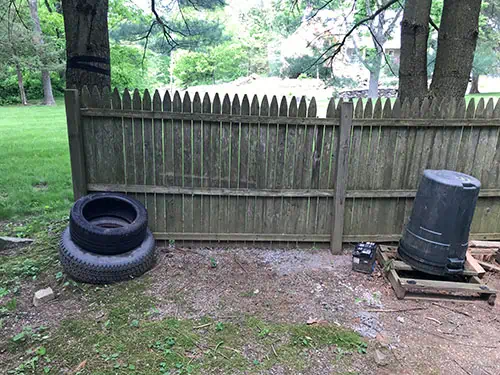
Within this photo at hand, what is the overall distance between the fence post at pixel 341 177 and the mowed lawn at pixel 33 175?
392 cm

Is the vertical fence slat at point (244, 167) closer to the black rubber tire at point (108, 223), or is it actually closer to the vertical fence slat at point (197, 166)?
the vertical fence slat at point (197, 166)

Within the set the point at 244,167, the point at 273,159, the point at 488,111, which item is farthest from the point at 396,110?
the point at 244,167

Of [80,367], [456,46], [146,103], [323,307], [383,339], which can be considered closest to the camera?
[80,367]

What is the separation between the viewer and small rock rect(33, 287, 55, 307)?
3.28 meters

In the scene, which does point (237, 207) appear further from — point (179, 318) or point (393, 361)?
point (393, 361)

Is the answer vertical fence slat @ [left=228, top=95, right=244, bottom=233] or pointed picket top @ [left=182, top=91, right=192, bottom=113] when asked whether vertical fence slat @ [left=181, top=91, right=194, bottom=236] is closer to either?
pointed picket top @ [left=182, top=91, right=192, bottom=113]

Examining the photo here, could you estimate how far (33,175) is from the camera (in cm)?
720

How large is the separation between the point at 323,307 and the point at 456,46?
12.5 feet

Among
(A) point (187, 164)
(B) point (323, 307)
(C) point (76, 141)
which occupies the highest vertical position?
(C) point (76, 141)

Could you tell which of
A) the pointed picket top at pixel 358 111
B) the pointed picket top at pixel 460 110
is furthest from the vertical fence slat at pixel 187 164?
the pointed picket top at pixel 460 110

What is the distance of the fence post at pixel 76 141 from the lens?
13.0ft

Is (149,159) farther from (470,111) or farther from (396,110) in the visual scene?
(470,111)

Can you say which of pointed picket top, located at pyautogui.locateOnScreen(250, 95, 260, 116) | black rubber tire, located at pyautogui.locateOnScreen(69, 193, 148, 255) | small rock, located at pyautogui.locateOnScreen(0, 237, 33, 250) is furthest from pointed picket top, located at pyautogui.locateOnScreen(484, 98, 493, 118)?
small rock, located at pyautogui.locateOnScreen(0, 237, 33, 250)

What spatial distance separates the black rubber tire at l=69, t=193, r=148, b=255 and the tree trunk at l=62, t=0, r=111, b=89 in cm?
152
